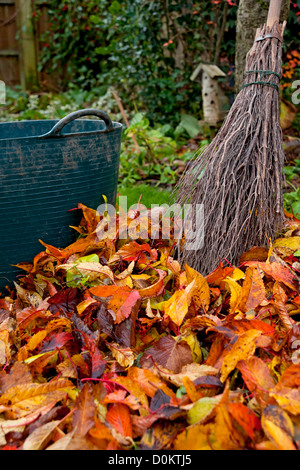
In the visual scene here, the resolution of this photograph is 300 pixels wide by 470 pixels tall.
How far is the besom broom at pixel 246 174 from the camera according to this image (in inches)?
69.2

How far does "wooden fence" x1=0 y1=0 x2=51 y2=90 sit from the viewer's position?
260 inches

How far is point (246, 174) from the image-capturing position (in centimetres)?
179

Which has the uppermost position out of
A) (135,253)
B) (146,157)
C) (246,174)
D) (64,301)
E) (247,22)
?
(247,22)

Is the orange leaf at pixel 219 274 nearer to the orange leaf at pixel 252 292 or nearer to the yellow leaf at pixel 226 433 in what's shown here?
the orange leaf at pixel 252 292

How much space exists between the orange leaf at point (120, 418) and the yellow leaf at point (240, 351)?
278mm

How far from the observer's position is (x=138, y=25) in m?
4.74

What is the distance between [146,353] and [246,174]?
878mm

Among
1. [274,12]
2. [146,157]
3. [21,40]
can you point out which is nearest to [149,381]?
[274,12]

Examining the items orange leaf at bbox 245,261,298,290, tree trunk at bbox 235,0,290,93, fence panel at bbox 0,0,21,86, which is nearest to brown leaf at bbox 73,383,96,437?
orange leaf at bbox 245,261,298,290

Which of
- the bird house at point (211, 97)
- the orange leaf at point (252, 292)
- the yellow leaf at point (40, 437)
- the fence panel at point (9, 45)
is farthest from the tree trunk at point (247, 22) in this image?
the fence panel at point (9, 45)

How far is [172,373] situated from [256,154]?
1.00 meters

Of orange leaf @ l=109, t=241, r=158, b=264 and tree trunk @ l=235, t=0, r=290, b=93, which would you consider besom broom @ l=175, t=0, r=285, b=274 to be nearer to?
orange leaf @ l=109, t=241, r=158, b=264

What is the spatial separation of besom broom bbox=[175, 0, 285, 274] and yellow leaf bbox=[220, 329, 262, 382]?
1.77 feet

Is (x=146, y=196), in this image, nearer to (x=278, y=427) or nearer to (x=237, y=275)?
(x=237, y=275)
